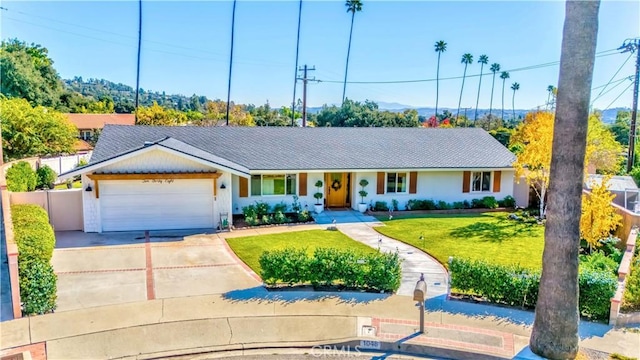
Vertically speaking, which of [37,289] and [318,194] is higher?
[318,194]

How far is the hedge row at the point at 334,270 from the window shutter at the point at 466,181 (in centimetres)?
1356

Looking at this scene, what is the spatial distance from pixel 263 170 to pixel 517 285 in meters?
12.5

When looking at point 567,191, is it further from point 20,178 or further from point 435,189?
point 20,178

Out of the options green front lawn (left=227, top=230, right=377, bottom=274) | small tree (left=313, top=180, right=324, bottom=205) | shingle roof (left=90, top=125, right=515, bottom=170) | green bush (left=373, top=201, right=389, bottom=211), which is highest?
shingle roof (left=90, top=125, right=515, bottom=170)

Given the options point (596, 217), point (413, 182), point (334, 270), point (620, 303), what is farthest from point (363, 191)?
point (620, 303)

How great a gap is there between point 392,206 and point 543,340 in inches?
575

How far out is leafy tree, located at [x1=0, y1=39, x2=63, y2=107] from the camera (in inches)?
1891

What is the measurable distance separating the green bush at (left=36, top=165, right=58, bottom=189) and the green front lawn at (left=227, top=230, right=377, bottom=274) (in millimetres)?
15650

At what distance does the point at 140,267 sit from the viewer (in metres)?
13.4

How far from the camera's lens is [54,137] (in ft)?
113

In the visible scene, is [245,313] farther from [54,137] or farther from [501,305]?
[54,137]

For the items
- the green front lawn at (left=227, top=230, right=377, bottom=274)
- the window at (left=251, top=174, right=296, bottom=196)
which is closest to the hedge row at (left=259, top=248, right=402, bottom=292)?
the green front lawn at (left=227, top=230, right=377, bottom=274)

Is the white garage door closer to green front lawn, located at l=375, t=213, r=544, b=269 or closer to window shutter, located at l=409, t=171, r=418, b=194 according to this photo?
green front lawn, located at l=375, t=213, r=544, b=269

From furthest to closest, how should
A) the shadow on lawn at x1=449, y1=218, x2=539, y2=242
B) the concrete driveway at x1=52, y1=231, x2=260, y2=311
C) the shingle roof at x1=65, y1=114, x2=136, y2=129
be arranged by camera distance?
the shingle roof at x1=65, y1=114, x2=136, y2=129 < the shadow on lawn at x1=449, y1=218, x2=539, y2=242 < the concrete driveway at x1=52, y1=231, x2=260, y2=311
